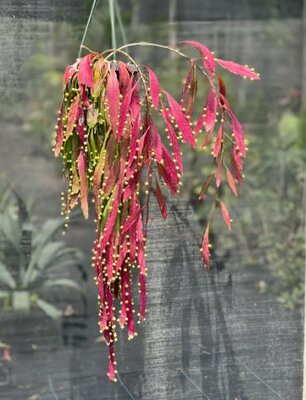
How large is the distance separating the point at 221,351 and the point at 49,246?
1012mm

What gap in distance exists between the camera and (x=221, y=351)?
196 cm

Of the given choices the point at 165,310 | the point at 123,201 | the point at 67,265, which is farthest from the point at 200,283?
the point at 67,265

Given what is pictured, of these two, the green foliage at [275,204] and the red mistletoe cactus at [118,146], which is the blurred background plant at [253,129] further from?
the red mistletoe cactus at [118,146]

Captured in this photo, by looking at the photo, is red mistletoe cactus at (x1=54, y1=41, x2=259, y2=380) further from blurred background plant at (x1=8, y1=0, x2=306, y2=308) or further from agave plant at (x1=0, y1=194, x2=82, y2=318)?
blurred background plant at (x1=8, y1=0, x2=306, y2=308)

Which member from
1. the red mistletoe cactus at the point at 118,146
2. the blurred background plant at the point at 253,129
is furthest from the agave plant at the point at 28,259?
the red mistletoe cactus at the point at 118,146

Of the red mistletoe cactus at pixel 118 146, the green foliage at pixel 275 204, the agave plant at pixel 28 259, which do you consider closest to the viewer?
the red mistletoe cactus at pixel 118 146

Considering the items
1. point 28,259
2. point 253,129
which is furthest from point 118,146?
point 253,129

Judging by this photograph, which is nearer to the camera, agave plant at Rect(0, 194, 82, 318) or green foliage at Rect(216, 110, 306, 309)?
agave plant at Rect(0, 194, 82, 318)

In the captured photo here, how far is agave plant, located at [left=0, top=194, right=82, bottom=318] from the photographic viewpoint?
235 centimetres

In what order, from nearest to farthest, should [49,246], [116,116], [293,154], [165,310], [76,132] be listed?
[116,116], [76,132], [165,310], [49,246], [293,154]

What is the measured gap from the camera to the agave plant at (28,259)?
2.35 meters

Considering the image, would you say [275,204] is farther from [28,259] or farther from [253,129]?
[28,259]

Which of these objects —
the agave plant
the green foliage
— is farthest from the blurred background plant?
the agave plant

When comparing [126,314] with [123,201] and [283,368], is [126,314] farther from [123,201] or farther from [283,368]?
[283,368]
